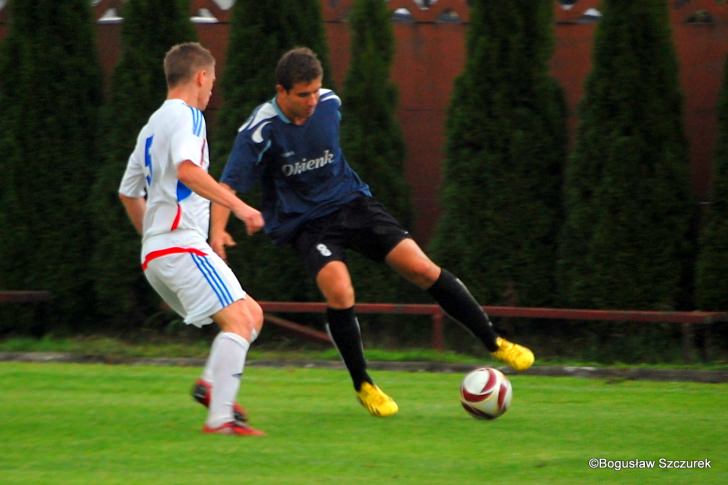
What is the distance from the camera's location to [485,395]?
21.5 ft

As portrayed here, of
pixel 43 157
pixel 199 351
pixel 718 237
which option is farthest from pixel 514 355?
pixel 43 157

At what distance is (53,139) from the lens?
1077 cm

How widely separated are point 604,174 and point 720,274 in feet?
3.80

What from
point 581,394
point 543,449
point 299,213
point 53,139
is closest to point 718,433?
point 543,449

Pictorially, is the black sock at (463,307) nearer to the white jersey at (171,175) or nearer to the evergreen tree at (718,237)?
the white jersey at (171,175)

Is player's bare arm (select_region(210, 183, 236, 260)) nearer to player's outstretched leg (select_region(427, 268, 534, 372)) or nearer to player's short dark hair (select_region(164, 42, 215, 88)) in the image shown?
player's short dark hair (select_region(164, 42, 215, 88))

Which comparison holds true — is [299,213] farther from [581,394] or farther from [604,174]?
[604,174]

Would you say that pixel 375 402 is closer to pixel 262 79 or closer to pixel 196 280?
pixel 196 280

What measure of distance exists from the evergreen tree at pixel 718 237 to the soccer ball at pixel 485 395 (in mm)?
3275

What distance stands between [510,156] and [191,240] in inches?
171

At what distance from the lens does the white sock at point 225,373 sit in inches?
239

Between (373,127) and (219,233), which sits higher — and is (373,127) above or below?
below

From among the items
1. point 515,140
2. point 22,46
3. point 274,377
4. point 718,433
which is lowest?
point 274,377

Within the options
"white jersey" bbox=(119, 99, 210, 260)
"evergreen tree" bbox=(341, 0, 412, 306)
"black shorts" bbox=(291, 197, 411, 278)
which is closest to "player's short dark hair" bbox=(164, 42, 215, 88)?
"white jersey" bbox=(119, 99, 210, 260)
